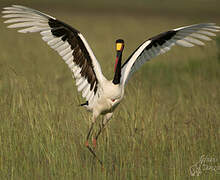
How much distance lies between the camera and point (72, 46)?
6066mm

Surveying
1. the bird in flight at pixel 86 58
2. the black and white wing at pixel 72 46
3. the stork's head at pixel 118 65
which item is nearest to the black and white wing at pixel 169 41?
the bird in flight at pixel 86 58

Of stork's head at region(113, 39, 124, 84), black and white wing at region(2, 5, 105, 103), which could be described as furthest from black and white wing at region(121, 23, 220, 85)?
black and white wing at region(2, 5, 105, 103)

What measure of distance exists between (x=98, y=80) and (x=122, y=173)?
1.56 meters

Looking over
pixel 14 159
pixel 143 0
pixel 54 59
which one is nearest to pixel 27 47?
pixel 54 59

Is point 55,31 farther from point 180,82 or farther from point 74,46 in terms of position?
point 180,82

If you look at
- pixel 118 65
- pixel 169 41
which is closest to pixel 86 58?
pixel 118 65

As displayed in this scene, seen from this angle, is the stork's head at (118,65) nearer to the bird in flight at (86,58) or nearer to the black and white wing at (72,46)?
the bird in flight at (86,58)

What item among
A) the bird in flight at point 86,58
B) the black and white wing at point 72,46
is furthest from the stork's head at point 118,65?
the black and white wing at point 72,46

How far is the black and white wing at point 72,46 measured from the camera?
577 centimetres

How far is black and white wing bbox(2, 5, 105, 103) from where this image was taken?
5.77 m

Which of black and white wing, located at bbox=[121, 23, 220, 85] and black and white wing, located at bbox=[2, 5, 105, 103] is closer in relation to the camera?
black and white wing, located at bbox=[2, 5, 105, 103]

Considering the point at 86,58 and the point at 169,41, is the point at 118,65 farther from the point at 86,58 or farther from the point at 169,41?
the point at 169,41

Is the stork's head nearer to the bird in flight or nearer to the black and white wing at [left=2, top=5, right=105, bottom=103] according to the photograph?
the bird in flight

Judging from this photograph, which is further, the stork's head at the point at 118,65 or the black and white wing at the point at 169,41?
the black and white wing at the point at 169,41
